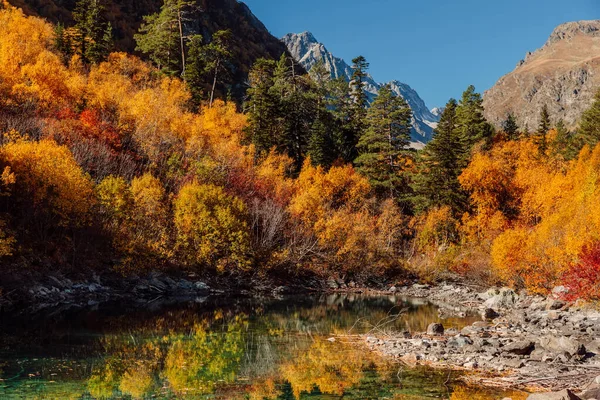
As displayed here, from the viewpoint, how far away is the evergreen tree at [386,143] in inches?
2394

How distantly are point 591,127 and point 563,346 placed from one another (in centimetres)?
6017

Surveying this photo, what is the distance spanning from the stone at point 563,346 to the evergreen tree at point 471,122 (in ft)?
157

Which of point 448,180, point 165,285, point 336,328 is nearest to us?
point 336,328

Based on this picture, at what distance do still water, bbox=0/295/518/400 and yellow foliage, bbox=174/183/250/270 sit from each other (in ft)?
37.8

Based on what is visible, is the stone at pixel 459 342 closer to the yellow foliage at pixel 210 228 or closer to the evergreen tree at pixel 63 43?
the yellow foliage at pixel 210 228

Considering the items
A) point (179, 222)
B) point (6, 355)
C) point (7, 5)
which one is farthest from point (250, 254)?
point (7, 5)

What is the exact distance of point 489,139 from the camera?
2758 inches

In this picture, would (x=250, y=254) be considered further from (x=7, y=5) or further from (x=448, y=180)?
(x=7, y=5)

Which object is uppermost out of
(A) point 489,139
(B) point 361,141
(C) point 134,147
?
(A) point 489,139

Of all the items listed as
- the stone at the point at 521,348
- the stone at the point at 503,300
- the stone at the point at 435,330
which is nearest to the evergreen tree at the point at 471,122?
the stone at the point at 503,300

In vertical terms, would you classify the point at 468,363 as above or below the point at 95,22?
below

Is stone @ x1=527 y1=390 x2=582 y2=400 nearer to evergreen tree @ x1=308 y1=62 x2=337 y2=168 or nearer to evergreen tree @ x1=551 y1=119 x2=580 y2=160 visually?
evergreen tree @ x1=308 y1=62 x2=337 y2=168

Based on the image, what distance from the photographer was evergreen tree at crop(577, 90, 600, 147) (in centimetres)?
6587

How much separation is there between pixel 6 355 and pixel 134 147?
35321mm
